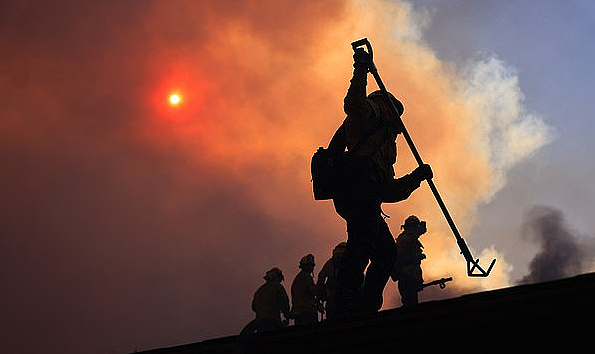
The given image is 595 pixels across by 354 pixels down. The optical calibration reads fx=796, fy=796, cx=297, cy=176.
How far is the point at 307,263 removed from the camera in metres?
13.9

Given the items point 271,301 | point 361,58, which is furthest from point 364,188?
point 271,301

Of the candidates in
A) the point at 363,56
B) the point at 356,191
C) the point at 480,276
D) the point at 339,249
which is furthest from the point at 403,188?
the point at 339,249

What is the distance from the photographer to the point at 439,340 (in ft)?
11.9

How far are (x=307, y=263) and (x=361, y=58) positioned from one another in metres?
7.64

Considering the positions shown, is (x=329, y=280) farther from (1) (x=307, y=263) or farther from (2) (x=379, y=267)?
(2) (x=379, y=267)

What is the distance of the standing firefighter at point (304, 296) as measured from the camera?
1328 centimetres

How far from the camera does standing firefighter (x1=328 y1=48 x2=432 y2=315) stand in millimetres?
6312

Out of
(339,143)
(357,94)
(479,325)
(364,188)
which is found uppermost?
(357,94)

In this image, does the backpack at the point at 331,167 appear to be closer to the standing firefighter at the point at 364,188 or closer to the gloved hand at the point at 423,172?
the standing firefighter at the point at 364,188

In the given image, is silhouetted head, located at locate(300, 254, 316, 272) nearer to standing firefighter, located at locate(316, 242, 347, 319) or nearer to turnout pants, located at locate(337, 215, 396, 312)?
standing firefighter, located at locate(316, 242, 347, 319)

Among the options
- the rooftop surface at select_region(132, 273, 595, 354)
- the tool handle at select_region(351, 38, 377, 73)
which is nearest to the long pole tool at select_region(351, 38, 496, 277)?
the tool handle at select_region(351, 38, 377, 73)

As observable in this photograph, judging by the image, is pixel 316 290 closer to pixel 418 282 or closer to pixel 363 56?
pixel 418 282

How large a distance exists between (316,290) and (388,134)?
6.96m

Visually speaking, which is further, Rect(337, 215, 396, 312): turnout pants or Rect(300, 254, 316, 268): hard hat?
Rect(300, 254, 316, 268): hard hat
